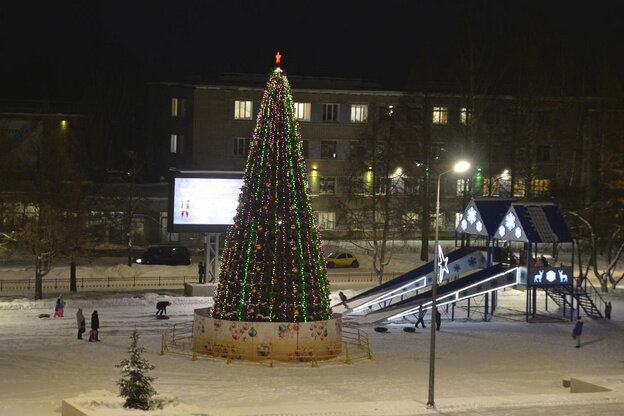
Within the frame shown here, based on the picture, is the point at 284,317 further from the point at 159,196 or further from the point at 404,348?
the point at 159,196

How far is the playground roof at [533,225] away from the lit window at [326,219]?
32058 mm

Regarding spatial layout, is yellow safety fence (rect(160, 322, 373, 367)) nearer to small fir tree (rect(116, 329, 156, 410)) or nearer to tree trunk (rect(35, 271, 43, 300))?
small fir tree (rect(116, 329, 156, 410))

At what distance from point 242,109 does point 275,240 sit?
149 feet

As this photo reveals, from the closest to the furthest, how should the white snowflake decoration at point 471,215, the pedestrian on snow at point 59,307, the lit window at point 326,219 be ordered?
the pedestrian on snow at point 59,307
the white snowflake decoration at point 471,215
the lit window at point 326,219

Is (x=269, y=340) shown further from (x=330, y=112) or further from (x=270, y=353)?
(x=330, y=112)

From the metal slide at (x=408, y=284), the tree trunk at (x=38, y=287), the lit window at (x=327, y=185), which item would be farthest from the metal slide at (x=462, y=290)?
the lit window at (x=327, y=185)

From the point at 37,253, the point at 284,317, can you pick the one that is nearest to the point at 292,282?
the point at 284,317

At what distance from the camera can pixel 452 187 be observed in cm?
8794

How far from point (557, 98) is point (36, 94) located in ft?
186

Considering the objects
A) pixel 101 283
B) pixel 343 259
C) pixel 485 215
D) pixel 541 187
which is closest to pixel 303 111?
pixel 343 259

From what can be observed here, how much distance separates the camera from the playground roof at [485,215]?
183 ft

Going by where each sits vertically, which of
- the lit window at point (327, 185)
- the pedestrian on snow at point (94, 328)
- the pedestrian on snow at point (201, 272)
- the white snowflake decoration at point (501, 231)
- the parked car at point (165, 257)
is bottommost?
the pedestrian on snow at point (94, 328)

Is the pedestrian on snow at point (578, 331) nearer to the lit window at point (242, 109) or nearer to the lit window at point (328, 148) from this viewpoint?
the lit window at point (328, 148)

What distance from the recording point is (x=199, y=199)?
56.8m
